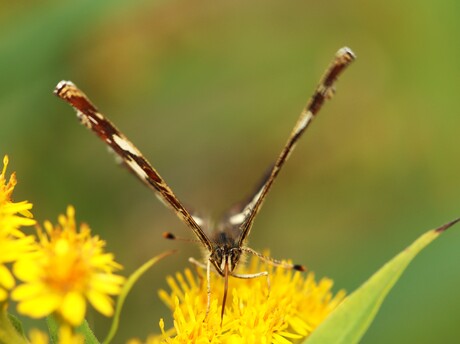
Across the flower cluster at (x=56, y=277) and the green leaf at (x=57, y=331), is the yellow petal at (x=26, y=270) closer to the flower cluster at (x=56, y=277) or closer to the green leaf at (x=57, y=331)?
the flower cluster at (x=56, y=277)

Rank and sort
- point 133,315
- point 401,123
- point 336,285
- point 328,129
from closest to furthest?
1. point 336,285
2. point 133,315
3. point 401,123
4. point 328,129

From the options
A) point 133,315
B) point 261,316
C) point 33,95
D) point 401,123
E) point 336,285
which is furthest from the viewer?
point 401,123

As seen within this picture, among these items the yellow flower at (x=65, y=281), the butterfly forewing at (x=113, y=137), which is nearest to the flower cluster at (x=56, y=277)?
the yellow flower at (x=65, y=281)

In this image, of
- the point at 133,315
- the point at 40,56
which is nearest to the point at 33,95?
the point at 40,56

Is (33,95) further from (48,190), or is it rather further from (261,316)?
(261,316)

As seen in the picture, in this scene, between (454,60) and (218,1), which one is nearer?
(454,60)

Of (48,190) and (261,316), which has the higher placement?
(48,190)
